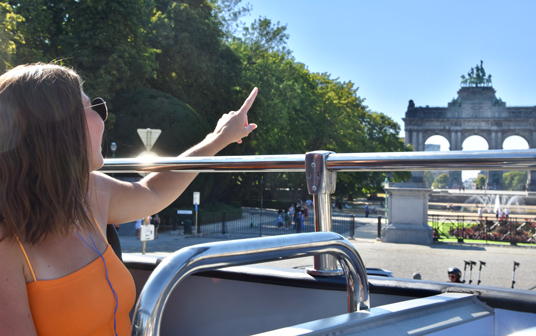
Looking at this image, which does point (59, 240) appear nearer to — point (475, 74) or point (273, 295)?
point (273, 295)

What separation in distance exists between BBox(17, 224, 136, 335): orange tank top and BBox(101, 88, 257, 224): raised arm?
34 centimetres

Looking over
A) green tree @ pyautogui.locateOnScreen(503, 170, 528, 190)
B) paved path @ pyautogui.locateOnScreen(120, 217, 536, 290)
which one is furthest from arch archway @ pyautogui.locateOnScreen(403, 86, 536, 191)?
paved path @ pyautogui.locateOnScreen(120, 217, 536, 290)

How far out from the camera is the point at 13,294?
1.14m

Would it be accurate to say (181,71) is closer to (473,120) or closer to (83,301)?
(83,301)

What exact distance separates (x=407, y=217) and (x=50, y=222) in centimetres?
1807

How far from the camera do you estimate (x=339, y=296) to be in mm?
1922

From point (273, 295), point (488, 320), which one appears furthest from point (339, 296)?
point (488, 320)

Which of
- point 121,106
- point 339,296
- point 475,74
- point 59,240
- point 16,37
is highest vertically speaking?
point 475,74

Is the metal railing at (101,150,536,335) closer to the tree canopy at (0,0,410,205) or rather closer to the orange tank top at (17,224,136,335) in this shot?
the orange tank top at (17,224,136,335)

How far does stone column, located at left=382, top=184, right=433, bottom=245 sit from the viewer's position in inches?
702

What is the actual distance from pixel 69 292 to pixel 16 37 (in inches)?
872

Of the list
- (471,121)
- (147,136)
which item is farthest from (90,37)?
(471,121)

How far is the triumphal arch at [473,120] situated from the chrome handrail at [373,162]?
8290 centimetres

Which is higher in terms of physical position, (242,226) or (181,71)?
(181,71)
